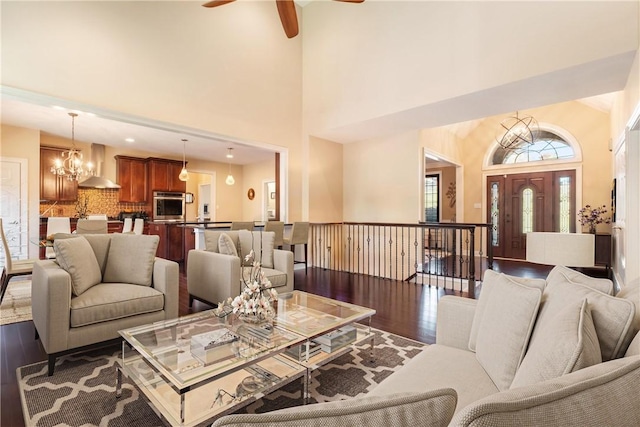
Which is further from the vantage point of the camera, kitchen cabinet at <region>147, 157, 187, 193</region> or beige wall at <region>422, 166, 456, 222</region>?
beige wall at <region>422, 166, 456, 222</region>

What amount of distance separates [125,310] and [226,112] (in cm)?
361

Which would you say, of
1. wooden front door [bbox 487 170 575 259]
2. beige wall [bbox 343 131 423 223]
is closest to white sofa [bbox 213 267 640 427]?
beige wall [bbox 343 131 423 223]

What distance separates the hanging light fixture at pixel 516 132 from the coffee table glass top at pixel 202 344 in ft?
23.5

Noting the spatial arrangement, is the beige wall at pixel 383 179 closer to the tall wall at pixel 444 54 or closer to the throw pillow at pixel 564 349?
the tall wall at pixel 444 54

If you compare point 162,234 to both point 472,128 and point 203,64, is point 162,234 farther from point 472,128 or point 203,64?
point 472,128

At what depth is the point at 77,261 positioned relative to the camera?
8.07ft

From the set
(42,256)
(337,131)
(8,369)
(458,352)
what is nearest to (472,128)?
(337,131)

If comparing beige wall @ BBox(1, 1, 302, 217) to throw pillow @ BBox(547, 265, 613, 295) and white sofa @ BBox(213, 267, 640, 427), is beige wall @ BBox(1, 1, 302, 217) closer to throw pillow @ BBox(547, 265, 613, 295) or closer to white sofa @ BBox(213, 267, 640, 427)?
white sofa @ BBox(213, 267, 640, 427)

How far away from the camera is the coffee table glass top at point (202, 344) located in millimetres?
1531

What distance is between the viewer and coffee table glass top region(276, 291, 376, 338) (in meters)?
2.10

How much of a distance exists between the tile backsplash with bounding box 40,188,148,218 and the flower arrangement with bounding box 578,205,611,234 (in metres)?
9.86

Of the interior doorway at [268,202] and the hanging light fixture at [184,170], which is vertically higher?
the hanging light fixture at [184,170]

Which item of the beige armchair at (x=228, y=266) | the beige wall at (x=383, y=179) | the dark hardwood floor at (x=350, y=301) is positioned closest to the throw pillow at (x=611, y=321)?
the dark hardwood floor at (x=350, y=301)

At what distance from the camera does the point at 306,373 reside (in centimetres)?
175
